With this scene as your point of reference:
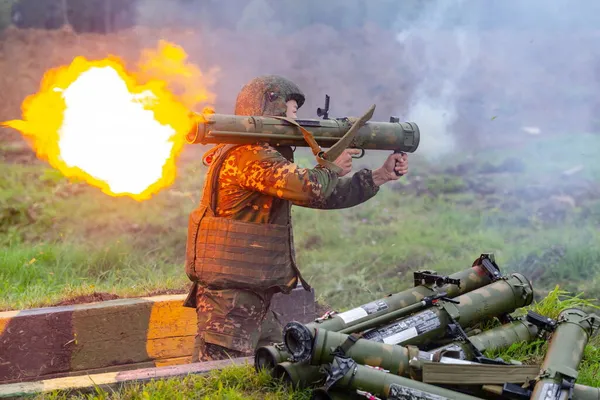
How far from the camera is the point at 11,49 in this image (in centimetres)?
1091

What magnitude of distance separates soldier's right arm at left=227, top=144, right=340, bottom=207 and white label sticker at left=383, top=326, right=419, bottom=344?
108 centimetres

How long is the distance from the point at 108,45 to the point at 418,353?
8.72 metres

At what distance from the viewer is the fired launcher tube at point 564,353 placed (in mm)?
3457

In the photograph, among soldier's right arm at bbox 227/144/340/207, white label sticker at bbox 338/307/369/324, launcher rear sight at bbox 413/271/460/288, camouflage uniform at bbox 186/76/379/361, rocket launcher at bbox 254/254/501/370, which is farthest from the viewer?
camouflage uniform at bbox 186/76/379/361

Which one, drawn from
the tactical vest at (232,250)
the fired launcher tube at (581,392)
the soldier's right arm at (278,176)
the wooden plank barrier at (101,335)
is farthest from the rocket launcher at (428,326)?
the wooden plank barrier at (101,335)

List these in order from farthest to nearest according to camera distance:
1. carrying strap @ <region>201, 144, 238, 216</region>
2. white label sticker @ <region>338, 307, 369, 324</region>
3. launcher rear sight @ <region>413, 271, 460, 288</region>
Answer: carrying strap @ <region>201, 144, 238, 216</region> < launcher rear sight @ <region>413, 271, 460, 288</region> < white label sticker @ <region>338, 307, 369, 324</region>

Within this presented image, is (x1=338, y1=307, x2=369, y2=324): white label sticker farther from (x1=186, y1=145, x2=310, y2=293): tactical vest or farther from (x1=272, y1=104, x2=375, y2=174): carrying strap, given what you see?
(x1=272, y1=104, x2=375, y2=174): carrying strap

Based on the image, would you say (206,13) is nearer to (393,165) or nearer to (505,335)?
(393,165)

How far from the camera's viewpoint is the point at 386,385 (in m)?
3.42

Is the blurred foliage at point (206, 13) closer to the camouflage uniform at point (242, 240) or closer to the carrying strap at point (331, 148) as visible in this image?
the camouflage uniform at point (242, 240)

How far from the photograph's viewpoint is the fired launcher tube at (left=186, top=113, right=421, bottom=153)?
4617mm

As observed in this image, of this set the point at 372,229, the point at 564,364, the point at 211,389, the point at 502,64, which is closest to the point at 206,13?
the point at 372,229

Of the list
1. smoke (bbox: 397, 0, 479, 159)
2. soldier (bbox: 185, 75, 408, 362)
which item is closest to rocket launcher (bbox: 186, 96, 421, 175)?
soldier (bbox: 185, 75, 408, 362)

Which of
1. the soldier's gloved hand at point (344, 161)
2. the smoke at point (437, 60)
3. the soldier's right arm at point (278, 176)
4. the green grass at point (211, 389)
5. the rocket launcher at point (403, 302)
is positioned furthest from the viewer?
the smoke at point (437, 60)
